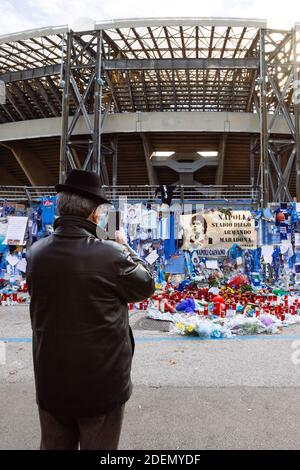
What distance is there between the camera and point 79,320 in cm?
162

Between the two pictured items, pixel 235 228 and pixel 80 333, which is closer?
pixel 80 333

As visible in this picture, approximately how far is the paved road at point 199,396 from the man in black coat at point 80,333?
119cm

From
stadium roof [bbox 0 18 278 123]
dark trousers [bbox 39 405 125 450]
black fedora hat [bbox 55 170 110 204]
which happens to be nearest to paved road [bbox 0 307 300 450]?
dark trousers [bbox 39 405 125 450]

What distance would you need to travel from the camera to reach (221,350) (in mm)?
4910

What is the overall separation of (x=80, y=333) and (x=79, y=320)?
0.21ft

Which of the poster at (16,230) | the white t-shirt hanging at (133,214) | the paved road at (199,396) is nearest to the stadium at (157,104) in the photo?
the white t-shirt hanging at (133,214)

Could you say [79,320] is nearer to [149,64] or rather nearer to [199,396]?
[199,396]

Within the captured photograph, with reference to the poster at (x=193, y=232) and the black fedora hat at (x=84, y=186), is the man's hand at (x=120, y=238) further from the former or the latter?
the poster at (x=193, y=232)

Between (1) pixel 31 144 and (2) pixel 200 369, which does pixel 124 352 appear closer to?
(2) pixel 200 369

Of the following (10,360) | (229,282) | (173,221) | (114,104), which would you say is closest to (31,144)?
(114,104)

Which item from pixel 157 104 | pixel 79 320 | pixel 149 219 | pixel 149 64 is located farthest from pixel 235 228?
pixel 157 104

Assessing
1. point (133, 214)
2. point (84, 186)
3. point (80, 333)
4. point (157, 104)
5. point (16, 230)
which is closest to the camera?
point (80, 333)

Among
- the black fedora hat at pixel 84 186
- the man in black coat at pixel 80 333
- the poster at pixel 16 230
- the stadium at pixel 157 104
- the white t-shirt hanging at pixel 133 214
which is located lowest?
the man in black coat at pixel 80 333

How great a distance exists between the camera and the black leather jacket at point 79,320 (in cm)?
161
